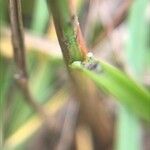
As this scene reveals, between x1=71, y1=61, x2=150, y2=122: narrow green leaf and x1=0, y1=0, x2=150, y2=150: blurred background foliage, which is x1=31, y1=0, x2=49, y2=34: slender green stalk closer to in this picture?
x1=0, y1=0, x2=150, y2=150: blurred background foliage

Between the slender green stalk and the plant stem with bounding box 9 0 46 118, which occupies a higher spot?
the slender green stalk

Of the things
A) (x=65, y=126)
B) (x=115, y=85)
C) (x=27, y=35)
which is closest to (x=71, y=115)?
(x=65, y=126)

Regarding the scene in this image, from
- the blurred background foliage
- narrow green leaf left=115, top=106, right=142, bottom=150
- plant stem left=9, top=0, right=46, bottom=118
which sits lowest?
plant stem left=9, top=0, right=46, bottom=118

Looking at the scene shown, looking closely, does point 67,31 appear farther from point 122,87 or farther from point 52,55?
point 52,55

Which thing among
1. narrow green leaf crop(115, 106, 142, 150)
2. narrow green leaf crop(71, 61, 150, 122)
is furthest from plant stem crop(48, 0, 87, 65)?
narrow green leaf crop(115, 106, 142, 150)

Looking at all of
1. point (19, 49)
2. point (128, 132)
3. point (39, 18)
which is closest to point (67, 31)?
point (19, 49)

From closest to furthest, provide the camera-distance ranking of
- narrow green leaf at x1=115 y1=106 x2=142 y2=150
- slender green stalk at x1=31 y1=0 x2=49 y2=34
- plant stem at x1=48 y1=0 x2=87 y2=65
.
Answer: plant stem at x1=48 y1=0 x2=87 y2=65
narrow green leaf at x1=115 y1=106 x2=142 y2=150
slender green stalk at x1=31 y1=0 x2=49 y2=34

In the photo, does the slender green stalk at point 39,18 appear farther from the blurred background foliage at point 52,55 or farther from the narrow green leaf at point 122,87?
the narrow green leaf at point 122,87

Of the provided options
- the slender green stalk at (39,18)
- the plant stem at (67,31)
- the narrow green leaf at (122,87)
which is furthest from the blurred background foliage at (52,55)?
the plant stem at (67,31)

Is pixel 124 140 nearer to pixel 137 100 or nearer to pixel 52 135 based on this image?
pixel 137 100
